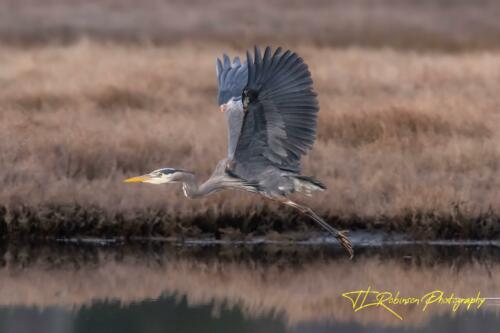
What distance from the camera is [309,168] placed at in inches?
543

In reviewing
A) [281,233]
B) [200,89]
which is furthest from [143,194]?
[200,89]

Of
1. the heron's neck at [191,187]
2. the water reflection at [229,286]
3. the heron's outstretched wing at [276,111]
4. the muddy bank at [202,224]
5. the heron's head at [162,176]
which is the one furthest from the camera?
the muddy bank at [202,224]

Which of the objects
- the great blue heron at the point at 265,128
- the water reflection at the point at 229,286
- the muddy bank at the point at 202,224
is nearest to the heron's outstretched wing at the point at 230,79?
the great blue heron at the point at 265,128

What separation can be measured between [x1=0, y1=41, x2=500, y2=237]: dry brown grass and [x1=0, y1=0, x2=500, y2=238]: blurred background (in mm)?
22

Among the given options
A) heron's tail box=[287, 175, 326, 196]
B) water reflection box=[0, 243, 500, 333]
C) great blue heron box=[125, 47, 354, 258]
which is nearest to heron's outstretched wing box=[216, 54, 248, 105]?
great blue heron box=[125, 47, 354, 258]

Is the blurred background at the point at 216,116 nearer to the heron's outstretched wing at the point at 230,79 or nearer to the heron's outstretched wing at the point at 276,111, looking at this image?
the heron's outstretched wing at the point at 230,79

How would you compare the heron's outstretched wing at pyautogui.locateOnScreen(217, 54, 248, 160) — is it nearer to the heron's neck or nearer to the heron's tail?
the heron's neck

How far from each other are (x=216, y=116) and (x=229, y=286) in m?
5.50

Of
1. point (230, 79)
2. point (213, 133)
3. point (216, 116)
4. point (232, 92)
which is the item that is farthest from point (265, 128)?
point (216, 116)

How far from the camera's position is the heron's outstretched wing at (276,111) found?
33.2 ft

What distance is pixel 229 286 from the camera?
11.2m

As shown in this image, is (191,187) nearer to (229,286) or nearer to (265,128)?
(265,128)

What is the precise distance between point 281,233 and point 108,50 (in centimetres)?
996

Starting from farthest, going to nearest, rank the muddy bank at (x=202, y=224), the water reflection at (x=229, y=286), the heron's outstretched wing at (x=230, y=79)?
the muddy bank at (x=202, y=224) < the heron's outstretched wing at (x=230, y=79) < the water reflection at (x=229, y=286)
